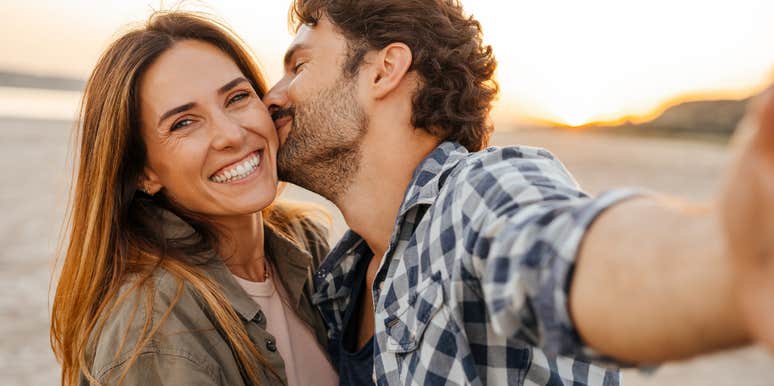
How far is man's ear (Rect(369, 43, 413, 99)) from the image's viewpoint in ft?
8.10

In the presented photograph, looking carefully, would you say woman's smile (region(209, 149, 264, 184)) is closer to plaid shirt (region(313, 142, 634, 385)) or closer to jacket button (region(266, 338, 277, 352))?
jacket button (region(266, 338, 277, 352))

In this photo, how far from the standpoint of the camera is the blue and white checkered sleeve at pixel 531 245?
1.10 meters

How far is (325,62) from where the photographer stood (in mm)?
2625

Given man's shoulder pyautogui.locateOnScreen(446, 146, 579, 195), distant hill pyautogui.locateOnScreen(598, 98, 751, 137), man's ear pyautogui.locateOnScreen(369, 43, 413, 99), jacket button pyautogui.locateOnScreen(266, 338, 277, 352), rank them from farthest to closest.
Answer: distant hill pyautogui.locateOnScreen(598, 98, 751, 137)
man's ear pyautogui.locateOnScreen(369, 43, 413, 99)
jacket button pyautogui.locateOnScreen(266, 338, 277, 352)
man's shoulder pyautogui.locateOnScreen(446, 146, 579, 195)

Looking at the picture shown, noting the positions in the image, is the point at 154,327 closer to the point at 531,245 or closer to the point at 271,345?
the point at 271,345

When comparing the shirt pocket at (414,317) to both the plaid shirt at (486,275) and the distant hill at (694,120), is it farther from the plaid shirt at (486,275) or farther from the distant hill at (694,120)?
the distant hill at (694,120)

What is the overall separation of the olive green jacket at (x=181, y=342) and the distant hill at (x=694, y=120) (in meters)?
26.4

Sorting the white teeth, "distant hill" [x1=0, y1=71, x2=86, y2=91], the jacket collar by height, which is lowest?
"distant hill" [x1=0, y1=71, x2=86, y2=91]

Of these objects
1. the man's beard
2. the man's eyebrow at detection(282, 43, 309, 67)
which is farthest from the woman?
the man's eyebrow at detection(282, 43, 309, 67)

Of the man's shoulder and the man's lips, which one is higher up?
the man's shoulder

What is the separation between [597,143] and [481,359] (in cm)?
2397

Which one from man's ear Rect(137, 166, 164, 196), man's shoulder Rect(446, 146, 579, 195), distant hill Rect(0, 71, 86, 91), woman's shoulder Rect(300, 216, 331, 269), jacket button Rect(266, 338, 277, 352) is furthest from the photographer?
distant hill Rect(0, 71, 86, 91)

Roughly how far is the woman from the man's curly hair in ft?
1.42

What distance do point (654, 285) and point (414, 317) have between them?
857 millimetres
